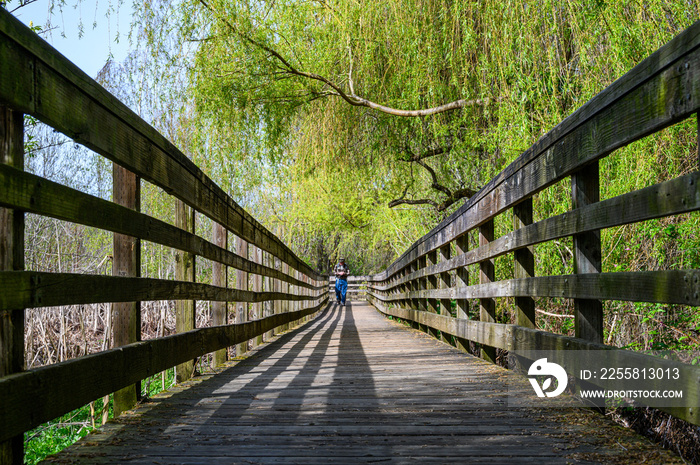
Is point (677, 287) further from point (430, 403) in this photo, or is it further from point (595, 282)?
point (430, 403)

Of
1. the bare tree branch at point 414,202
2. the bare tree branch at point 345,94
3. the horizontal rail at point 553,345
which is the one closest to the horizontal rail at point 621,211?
the horizontal rail at point 553,345

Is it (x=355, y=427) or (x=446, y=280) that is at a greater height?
(x=446, y=280)

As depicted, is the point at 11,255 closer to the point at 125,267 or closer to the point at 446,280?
the point at 125,267

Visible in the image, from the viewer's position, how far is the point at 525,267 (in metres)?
3.46

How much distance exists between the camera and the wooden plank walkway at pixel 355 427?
194cm

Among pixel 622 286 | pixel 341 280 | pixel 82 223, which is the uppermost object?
pixel 82 223

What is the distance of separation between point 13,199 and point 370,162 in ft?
24.8

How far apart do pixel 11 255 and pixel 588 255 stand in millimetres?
2039

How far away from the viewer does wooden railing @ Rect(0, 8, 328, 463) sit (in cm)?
166

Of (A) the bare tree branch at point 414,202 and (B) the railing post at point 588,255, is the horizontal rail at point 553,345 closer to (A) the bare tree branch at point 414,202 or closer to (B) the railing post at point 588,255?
(B) the railing post at point 588,255

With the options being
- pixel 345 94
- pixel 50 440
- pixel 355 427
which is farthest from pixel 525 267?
pixel 345 94

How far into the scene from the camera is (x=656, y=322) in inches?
191

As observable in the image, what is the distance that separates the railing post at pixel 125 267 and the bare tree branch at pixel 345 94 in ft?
14.3

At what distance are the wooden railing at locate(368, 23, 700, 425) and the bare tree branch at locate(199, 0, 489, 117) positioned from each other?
2.71m
